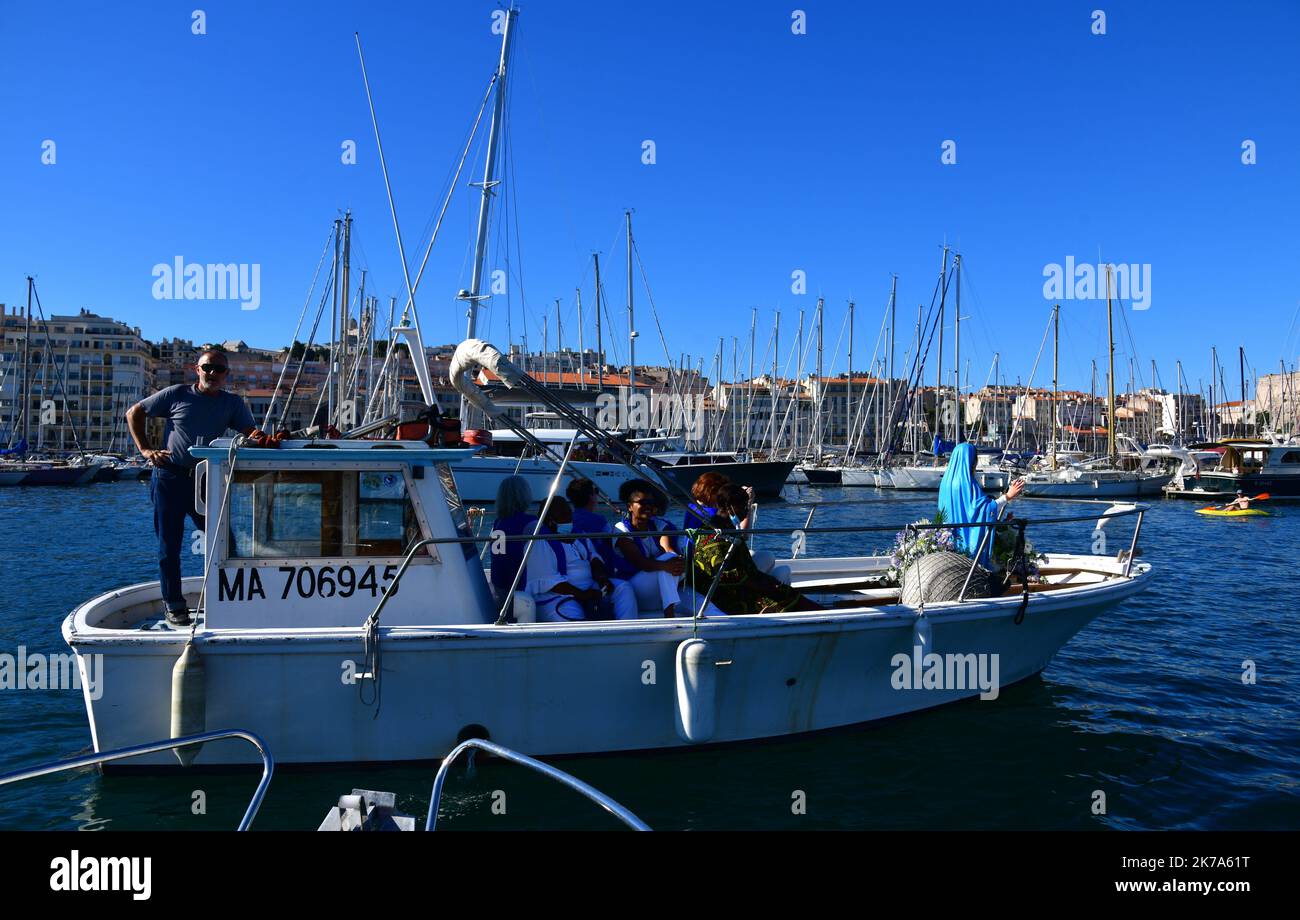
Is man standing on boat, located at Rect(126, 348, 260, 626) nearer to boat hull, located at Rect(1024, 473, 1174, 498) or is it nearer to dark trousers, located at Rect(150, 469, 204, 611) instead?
dark trousers, located at Rect(150, 469, 204, 611)

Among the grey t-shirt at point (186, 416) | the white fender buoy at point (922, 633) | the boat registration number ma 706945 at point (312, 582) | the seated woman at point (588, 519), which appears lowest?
the white fender buoy at point (922, 633)

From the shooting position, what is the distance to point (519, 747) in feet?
21.3

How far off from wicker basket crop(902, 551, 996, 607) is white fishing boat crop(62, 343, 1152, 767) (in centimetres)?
67

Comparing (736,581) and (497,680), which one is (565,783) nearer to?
(497,680)

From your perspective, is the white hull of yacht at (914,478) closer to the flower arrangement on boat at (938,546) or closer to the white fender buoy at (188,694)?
the flower arrangement on boat at (938,546)

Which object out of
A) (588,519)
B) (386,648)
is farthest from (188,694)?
(588,519)

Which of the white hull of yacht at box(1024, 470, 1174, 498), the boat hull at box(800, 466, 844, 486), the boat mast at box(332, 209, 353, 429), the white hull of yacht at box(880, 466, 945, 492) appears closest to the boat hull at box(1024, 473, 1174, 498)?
the white hull of yacht at box(1024, 470, 1174, 498)

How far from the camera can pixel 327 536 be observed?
6.43 metres

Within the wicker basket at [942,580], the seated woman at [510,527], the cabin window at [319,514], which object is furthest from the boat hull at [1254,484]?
the cabin window at [319,514]

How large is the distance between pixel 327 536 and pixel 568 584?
5.78ft

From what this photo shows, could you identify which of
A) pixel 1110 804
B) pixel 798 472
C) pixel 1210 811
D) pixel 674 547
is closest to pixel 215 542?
pixel 674 547

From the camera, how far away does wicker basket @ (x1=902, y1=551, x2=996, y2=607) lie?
24.6ft

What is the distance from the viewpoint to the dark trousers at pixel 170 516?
21.7 ft
